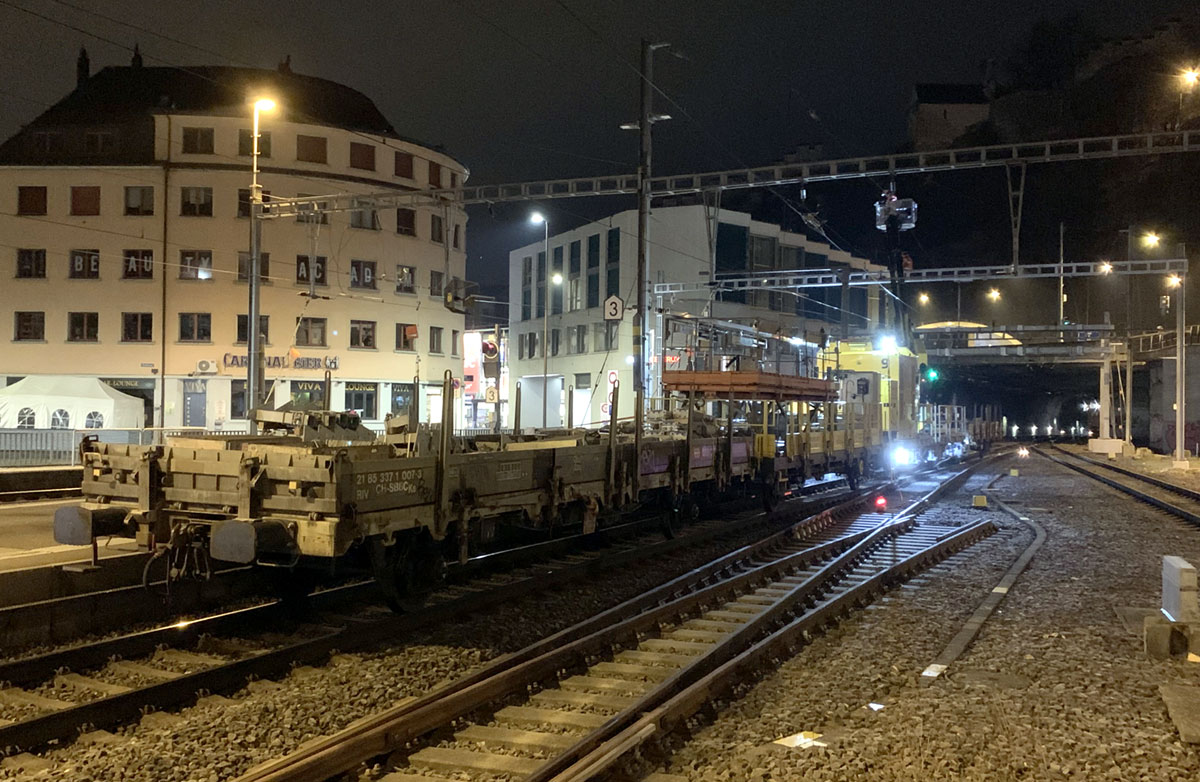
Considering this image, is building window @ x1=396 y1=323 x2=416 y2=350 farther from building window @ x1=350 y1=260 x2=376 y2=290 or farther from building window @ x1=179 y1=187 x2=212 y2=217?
building window @ x1=179 y1=187 x2=212 y2=217

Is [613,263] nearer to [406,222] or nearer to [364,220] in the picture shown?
[406,222]

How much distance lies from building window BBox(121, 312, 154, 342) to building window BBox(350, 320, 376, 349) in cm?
805

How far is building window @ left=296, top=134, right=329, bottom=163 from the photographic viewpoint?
4084 cm

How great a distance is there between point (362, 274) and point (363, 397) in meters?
5.50

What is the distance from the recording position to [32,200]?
38812mm

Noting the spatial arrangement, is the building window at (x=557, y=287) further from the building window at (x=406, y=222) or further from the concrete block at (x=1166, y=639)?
the concrete block at (x=1166, y=639)

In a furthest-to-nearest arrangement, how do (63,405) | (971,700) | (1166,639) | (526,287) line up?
(526,287), (63,405), (1166,639), (971,700)

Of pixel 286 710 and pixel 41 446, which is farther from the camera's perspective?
pixel 41 446

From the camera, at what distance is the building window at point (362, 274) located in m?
41.0

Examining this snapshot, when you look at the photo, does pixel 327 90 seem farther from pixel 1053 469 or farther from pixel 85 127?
pixel 1053 469

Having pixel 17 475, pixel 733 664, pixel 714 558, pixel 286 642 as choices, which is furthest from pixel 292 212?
pixel 733 664

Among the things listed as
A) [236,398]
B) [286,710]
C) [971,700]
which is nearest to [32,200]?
[236,398]

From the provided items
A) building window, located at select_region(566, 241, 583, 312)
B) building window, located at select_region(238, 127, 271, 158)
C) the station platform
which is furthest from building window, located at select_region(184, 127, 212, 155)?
the station platform

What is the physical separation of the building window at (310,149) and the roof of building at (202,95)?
774 millimetres
